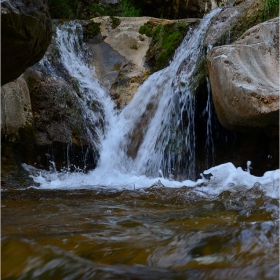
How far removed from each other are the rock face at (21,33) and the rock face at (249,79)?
88.8 inches

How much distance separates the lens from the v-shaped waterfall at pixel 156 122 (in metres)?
6.09

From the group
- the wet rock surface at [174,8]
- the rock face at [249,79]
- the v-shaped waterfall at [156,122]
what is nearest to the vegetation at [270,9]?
the rock face at [249,79]

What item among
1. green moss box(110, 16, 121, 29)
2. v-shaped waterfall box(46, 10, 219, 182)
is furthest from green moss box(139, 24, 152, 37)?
v-shaped waterfall box(46, 10, 219, 182)

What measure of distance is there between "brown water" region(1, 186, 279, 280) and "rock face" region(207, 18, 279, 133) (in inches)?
61.2

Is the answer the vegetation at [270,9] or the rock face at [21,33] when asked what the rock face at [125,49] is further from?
the rock face at [21,33]

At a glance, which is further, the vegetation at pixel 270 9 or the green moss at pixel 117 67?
the green moss at pixel 117 67

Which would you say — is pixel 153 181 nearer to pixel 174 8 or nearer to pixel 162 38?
pixel 162 38

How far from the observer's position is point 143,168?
20.5ft

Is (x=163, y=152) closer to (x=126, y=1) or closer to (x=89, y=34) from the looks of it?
(x=89, y=34)

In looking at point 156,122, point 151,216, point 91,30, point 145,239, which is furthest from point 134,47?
point 145,239

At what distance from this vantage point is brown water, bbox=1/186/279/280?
1.61 metres

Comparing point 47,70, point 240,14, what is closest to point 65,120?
point 47,70

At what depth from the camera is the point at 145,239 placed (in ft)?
6.96

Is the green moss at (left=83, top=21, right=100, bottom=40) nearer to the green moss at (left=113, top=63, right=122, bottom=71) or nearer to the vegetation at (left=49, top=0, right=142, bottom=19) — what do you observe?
the green moss at (left=113, top=63, right=122, bottom=71)
